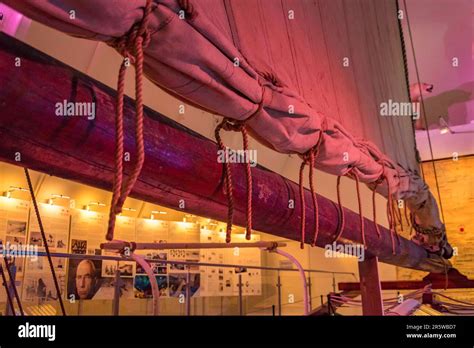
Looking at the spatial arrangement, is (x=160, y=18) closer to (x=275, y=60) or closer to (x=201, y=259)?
(x=275, y=60)

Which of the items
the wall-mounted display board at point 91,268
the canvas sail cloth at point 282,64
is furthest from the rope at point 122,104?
the wall-mounted display board at point 91,268

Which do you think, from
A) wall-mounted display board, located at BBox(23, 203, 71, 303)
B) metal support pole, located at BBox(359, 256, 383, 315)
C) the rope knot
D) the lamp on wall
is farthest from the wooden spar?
the lamp on wall

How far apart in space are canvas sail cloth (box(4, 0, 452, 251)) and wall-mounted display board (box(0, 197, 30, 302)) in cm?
467

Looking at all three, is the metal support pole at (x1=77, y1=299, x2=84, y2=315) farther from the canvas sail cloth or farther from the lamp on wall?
the canvas sail cloth

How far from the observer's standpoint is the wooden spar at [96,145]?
1.82 ft

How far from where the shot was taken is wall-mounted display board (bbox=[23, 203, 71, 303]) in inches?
216

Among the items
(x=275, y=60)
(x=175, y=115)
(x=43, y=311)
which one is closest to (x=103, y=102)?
(x=275, y=60)

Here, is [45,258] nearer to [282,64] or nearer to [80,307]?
[80,307]

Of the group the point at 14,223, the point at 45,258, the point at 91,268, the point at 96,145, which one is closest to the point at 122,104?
the point at 96,145

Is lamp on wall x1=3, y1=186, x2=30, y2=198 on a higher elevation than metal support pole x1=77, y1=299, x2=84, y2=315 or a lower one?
higher

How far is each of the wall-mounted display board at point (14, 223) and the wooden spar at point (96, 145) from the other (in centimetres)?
508

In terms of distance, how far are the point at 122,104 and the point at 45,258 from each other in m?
5.95
